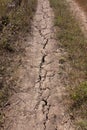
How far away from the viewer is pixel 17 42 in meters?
9.04

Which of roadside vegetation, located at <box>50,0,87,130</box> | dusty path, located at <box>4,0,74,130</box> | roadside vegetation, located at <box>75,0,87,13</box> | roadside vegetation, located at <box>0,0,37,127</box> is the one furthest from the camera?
roadside vegetation, located at <box>75,0,87,13</box>

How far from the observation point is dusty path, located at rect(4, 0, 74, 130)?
224 inches

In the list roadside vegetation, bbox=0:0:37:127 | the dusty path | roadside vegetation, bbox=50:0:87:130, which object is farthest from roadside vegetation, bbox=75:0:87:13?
the dusty path

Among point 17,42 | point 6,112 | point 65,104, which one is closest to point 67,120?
point 65,104

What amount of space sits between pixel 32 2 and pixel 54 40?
516 cm

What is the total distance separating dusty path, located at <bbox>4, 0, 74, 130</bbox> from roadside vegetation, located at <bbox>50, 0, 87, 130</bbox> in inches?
9.5

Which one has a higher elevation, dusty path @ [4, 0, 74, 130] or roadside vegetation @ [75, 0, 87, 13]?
dusty path @ [4, 0, 74, 130]

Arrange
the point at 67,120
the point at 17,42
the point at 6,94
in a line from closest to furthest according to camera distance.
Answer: the point at 67,120, the point at 6,94, the point at 17,42

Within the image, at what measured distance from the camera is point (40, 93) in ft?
21.6

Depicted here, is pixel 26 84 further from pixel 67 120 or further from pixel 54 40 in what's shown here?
pixel 54 40

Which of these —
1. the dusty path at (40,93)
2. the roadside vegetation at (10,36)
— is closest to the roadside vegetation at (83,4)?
the roadside vegetation at (10,36)

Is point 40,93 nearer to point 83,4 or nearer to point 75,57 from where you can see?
point 75,57

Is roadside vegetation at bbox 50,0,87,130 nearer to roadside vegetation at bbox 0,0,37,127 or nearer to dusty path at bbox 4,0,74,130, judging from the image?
dusty path at bbox 4,0,74,130

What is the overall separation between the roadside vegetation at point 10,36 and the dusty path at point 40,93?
23 cm
